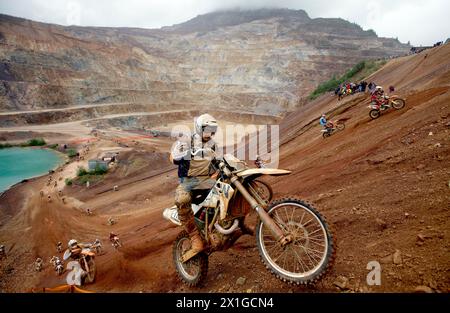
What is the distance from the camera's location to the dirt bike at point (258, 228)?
135 inches

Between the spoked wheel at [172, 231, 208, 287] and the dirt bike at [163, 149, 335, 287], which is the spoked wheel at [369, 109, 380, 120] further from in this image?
the spoked wheel at [172, 231, 208, 287]

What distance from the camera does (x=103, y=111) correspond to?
72.8 meters

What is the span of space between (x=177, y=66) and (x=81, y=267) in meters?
110

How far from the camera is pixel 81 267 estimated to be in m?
8.68

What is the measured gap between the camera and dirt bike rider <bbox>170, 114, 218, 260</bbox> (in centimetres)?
419

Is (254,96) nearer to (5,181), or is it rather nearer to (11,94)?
(11,94)

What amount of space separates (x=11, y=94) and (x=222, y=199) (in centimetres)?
7826

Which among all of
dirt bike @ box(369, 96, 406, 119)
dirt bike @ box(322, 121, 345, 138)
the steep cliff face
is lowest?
dirt bike @ box(322, 121, 345, 138)

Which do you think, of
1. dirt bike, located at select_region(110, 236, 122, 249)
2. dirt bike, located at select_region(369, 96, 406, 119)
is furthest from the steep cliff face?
dirt bike, located at select_region(110, 236, 122, 249)

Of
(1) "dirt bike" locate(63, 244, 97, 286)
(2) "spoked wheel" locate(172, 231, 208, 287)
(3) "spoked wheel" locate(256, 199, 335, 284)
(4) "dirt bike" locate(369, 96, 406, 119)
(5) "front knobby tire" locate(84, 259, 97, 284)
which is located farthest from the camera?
(4) "dirt bike" locate(369, 96, 406, 119)

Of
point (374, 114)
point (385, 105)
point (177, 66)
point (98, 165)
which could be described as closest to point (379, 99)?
point (385, 105)

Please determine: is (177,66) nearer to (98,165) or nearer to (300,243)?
(98,165)

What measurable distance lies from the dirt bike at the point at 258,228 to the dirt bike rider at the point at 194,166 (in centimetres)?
13

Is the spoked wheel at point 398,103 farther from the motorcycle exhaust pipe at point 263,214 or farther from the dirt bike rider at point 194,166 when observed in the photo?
the motorcycle exhaust pipe at point 263,214
